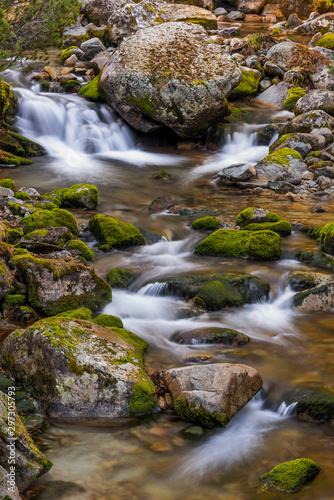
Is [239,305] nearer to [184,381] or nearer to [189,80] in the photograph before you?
[184,381]

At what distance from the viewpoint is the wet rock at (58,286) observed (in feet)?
21.5

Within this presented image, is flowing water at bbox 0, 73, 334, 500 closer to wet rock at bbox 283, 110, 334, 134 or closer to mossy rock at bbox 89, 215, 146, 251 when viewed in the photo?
mossy rock at bbox 89, 215, 146, 251

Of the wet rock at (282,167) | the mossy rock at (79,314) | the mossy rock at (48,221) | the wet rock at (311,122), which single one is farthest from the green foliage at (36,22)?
the mossy rock at (79,314)

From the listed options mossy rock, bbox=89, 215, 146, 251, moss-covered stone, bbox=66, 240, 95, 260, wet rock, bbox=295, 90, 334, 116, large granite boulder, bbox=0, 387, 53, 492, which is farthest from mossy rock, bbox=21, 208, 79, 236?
wet rock, bbox=295, 90, 334, 116

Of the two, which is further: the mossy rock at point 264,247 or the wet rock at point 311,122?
the wet rock at point 311,122

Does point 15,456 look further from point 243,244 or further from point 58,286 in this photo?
point 243,244

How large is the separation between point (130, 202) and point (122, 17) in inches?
519

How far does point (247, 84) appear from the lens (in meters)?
18.5

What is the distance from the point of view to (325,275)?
7.85 metres

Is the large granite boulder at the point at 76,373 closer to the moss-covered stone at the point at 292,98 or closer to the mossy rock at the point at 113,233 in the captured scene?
the mossy rock at the point at 113,233

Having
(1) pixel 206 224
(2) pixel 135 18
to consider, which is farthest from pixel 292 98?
(1) pixel 206 224

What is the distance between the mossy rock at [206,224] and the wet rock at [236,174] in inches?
113

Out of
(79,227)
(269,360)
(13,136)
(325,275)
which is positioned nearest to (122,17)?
(13,136)

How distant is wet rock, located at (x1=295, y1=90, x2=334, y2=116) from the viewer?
15500 mm
